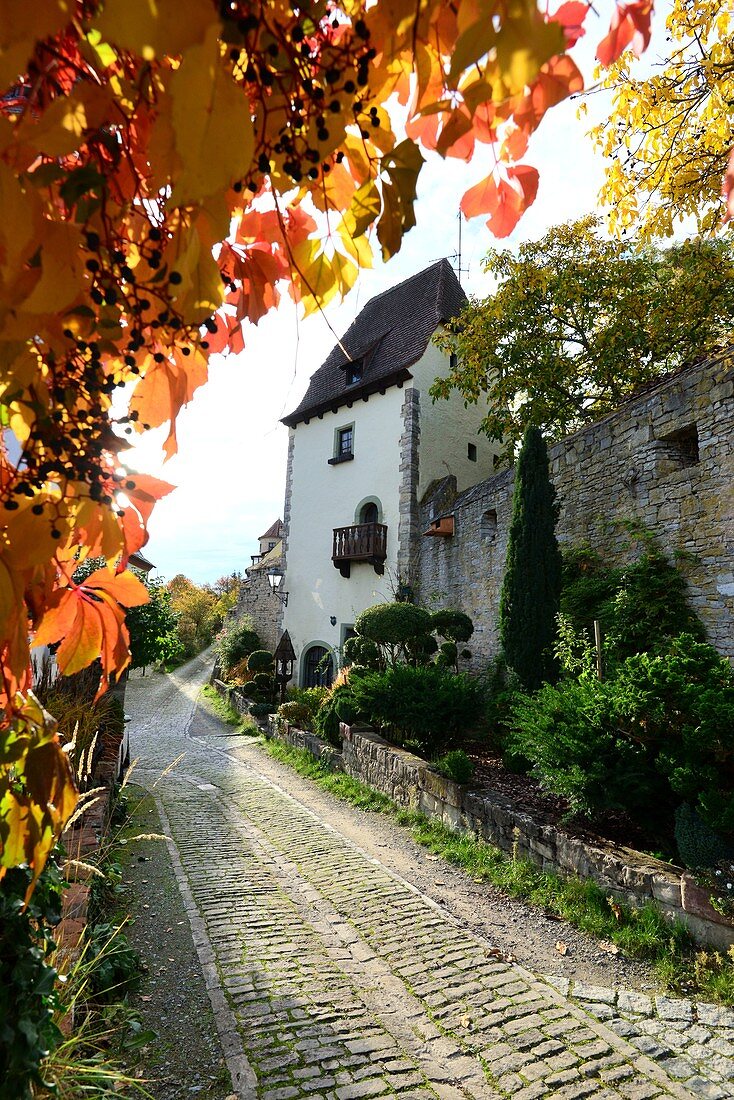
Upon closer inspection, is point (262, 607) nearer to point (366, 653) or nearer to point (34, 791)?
point (366, 653)

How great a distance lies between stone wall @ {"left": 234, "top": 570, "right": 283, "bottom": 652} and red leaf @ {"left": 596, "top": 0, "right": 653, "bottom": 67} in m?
17.7

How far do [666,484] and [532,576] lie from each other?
2.06m

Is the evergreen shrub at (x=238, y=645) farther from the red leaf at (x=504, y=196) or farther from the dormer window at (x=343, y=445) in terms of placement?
the red leaf at (x=504, y=196)

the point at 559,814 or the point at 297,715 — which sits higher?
the point at 297,715

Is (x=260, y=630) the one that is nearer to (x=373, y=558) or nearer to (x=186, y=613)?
(x=373, y=558)

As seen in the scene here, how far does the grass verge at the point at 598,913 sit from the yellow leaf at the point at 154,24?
4414mm

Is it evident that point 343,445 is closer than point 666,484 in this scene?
No

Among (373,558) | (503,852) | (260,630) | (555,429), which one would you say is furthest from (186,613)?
(503,852)

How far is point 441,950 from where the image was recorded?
12.9 feet

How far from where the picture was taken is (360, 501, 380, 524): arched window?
611 inches

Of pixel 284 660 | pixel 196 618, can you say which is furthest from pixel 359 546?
pixel 196 618

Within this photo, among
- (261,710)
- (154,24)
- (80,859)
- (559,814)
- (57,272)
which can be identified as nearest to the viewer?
(154,24)

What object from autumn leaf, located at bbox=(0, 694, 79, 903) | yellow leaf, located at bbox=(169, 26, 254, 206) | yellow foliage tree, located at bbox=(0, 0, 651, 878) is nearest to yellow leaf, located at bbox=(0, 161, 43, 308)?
yellow foliage tree, located at bbox=(0, 0, 651, 878)

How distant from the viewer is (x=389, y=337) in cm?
1684
